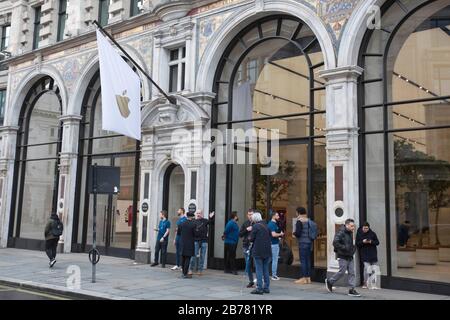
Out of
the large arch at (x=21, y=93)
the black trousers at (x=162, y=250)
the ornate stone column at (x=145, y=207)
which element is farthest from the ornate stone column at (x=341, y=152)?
the large arch at (x=21, y=93)

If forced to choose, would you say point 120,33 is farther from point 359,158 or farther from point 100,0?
point 359,158

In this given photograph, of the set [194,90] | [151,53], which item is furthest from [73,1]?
[194,90]

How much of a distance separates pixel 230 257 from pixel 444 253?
6.07m

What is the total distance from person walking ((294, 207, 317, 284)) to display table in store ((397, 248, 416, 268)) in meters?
2.19

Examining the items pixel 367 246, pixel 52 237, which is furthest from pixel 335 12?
pixel 52 237

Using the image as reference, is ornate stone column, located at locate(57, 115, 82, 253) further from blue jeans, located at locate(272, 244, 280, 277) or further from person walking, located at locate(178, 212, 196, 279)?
blue jeans, located at locate(272, 244, 280, 277)

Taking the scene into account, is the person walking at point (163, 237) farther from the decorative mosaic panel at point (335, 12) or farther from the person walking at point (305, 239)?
the decorative mosaic panel at point (335, 12)

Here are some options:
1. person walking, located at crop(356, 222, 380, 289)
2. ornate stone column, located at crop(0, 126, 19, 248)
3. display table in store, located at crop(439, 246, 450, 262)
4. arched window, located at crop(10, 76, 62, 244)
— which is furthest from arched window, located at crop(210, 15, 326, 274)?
ornate stone column, located at crop(0, 126, 19, 248)

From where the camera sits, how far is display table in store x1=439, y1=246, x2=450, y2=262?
11.6 m

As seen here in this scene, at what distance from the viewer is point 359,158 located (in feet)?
42.3

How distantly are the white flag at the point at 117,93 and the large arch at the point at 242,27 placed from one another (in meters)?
2.29

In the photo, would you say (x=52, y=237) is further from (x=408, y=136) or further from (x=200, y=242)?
(x=408, y=136)

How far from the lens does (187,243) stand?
43.6 feet

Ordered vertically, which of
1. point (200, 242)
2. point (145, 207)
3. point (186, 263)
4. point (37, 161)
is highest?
point (37, 161)
